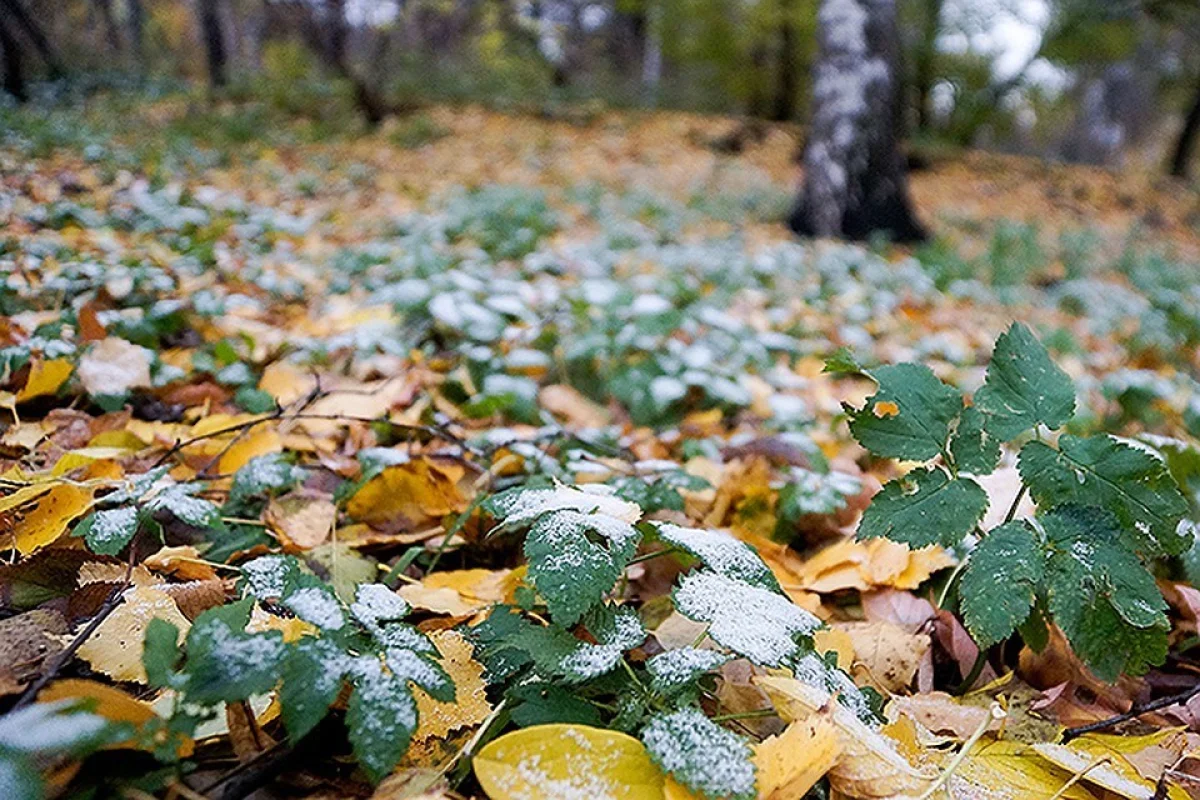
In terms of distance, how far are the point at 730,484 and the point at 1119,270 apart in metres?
4.89

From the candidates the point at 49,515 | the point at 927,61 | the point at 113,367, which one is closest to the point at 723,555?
the point at 49,515

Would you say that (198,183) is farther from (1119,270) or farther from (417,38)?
(417,38)

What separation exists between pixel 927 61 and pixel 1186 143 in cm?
382

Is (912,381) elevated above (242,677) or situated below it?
above

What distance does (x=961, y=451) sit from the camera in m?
0.94

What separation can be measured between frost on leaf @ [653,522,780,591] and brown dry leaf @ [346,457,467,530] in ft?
1.65

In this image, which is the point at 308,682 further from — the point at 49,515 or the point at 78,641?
the point at 49,515

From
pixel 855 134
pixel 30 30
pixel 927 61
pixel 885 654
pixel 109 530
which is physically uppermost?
pixel 30 30

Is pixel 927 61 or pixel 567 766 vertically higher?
pixel 927 61

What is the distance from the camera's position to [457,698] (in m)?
0.83

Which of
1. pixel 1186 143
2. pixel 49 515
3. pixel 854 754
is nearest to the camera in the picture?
pixel 854 754

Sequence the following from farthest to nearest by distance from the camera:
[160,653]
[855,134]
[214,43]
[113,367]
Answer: [214,43] < [855,134] < [113,367] < [160,653]

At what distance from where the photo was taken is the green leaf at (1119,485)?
886 millimetres

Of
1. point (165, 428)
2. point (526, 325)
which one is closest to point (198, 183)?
point (526, 325)
